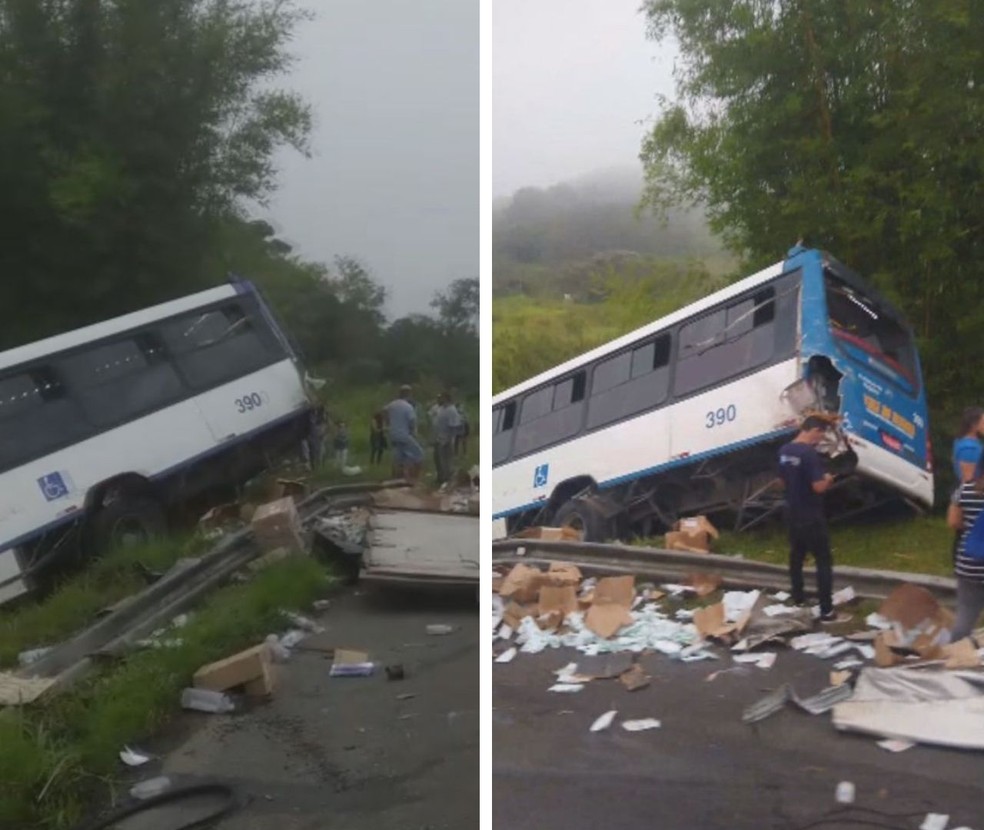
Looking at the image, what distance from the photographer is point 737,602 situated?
3.51m

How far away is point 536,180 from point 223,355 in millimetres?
1049

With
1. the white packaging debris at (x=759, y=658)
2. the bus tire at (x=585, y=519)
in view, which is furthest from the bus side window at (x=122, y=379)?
the white packaging debris at (x=759, y=658)

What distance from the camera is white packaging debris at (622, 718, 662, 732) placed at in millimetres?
3426

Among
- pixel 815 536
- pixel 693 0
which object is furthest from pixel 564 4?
pixel 815 536

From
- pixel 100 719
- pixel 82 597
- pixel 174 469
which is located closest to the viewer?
pixel 100 719

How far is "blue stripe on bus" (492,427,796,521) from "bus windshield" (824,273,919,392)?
0.31 metres

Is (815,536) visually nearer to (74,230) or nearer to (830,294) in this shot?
(830,294)

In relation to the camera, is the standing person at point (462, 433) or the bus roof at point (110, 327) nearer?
the bus roof at point (110, 327)

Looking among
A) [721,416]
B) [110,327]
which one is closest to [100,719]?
[110,327]

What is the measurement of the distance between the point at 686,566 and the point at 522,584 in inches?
19.3

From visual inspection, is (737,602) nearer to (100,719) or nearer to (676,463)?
(676,463)

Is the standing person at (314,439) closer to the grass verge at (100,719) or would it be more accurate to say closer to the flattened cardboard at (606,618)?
the grass verge at (100,719)

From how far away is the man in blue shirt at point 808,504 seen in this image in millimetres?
3455

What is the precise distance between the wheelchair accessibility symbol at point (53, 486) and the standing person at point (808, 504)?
1995 millimetres
